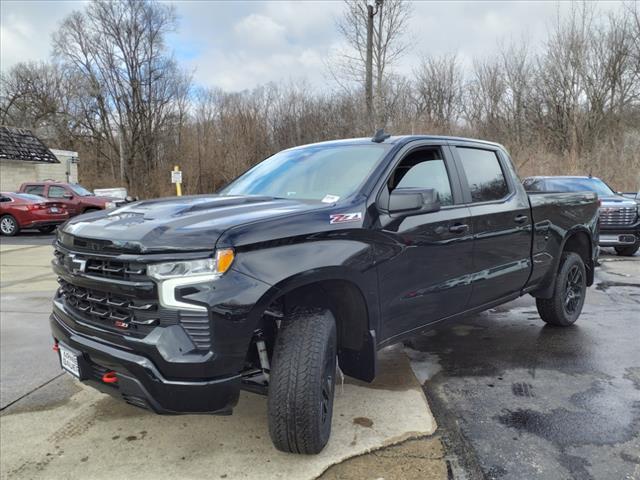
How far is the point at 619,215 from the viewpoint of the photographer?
10328 millimetres

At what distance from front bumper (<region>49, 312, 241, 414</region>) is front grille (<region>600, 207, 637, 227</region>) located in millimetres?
10251

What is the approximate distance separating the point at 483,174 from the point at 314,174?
4.95 ft

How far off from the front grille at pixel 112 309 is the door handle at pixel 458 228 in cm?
208

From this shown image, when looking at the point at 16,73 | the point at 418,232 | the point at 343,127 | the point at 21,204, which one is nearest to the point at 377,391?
the point at 418,232

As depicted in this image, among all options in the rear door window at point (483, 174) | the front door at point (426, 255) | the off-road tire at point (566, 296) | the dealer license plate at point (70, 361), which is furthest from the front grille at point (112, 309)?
the off-road tire at point (566, 296)

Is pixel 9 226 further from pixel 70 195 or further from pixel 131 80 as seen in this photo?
pixel 131 80

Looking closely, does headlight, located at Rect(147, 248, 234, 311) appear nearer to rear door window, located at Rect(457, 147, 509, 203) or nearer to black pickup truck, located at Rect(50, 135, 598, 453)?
black pickup truck, located at Rect(50, 135, 598, 453)

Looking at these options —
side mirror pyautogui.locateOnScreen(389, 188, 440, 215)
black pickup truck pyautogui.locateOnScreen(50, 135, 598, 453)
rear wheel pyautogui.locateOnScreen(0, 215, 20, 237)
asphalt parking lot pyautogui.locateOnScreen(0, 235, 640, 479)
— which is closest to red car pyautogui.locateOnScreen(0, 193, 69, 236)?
rear wheel pyautogui.locateOnScreen(0, 215, 20, 237)

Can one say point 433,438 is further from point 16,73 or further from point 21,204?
point 16,73

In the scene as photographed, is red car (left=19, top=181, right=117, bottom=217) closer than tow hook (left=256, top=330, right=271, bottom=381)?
No

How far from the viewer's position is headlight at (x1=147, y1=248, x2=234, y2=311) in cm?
231

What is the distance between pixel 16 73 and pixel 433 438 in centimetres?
5103

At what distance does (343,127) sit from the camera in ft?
85.1

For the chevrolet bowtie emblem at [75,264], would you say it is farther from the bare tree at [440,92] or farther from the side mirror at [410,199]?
the bare tree at [440,92]
